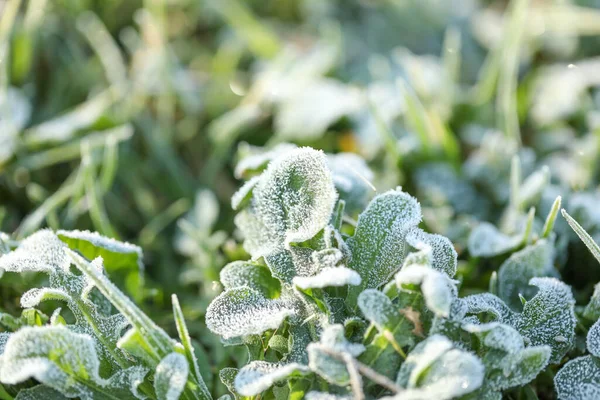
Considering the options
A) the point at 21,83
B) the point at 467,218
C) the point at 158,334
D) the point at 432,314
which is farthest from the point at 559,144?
the point at 21,83

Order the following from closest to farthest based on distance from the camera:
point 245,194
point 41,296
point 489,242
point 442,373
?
point 442,373, point 41,296, point 245,194, point 489,242

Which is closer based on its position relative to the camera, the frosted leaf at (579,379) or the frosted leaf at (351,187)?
the frosted leaf at (579,379)

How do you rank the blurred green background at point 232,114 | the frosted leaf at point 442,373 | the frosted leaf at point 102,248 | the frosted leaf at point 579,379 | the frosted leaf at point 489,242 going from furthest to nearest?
the blurred green background at point 232,114 < the frosted leaf at point 489,242 < the frosted leaf at point 102,248 < the frosted leaf at point 579,379 < the frosted leaf at point 442,373

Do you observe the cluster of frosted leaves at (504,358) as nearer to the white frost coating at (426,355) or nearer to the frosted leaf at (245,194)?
the white frost coating at (426,355)

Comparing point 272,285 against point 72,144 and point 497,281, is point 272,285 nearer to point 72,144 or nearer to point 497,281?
point 497,281

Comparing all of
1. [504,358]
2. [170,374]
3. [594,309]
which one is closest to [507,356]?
[504,358]

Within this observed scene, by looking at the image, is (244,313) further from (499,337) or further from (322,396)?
(499,337)

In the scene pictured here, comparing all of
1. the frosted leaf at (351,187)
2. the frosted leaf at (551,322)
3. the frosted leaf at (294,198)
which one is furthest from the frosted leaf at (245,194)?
the frosted leaf at (551,322)

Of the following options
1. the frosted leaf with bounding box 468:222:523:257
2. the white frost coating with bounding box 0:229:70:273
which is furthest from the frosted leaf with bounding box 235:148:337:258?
the frosted leaf with bounding box 468:222:523:257
